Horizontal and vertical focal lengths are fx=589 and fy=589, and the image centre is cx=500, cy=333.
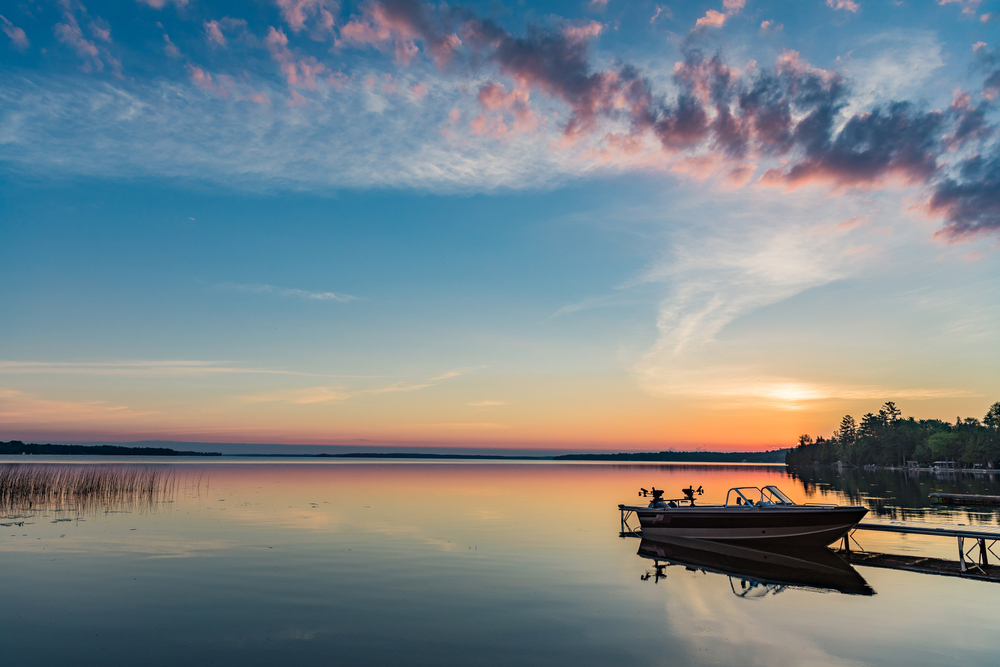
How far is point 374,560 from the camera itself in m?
26.9

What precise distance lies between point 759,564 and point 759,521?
338cm

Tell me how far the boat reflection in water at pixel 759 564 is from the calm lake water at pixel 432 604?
0.38 metres

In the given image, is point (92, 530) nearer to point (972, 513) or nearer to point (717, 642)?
point (717, 642)

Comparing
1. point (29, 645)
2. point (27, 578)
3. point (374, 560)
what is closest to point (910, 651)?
point (374, 560)

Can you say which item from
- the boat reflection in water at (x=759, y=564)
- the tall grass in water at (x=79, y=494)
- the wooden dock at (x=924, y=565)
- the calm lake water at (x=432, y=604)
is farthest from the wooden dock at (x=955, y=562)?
the tall grass in water at (x=79, y=494)

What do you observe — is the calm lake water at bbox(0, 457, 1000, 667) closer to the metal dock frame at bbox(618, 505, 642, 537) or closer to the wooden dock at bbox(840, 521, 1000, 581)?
the wooden dock at bbox(840, 521, 1000, 581)

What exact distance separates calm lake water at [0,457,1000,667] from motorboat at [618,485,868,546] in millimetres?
2746

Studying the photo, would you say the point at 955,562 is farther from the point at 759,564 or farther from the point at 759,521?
the point at 759,564

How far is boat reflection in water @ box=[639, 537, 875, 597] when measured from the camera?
23219 millimetres

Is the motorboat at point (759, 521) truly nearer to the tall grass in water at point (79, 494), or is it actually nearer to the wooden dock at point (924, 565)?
the wooden dock at point (924, 565)

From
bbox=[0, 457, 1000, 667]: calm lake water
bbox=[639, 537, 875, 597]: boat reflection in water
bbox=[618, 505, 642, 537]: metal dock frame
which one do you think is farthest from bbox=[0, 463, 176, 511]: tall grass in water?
bbox=[639, 537, 875, 597]: boat reflection in water

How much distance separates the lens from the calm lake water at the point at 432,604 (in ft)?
49.6

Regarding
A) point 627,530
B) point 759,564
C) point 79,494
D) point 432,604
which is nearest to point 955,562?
point 759,564

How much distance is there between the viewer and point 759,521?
101 ft
